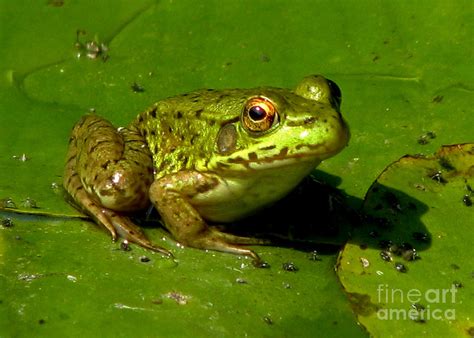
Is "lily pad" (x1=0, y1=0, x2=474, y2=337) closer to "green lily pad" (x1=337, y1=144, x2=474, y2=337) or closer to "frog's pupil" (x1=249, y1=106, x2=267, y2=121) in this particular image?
"green lily pad" (x1=337, y1=144, x2=474, y2=337)

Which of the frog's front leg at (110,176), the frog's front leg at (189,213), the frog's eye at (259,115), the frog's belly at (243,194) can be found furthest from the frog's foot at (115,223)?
the frog's eye at (259,115)

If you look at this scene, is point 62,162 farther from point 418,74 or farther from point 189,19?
point 418,74

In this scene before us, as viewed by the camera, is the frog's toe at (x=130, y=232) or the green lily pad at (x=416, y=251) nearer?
the green lily pad at (x=416, y=251)

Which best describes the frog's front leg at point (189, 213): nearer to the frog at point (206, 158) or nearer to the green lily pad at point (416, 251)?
the frog at point (206, 158)

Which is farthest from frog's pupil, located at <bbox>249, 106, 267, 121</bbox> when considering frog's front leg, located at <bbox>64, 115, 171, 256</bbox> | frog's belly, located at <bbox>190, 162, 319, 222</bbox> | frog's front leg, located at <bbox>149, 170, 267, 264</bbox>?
frog's front leg, located at <bbox>64, 115, 171, 256</bbox>

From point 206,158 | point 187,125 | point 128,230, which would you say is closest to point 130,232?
point 128,230

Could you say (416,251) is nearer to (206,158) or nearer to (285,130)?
(285,130)

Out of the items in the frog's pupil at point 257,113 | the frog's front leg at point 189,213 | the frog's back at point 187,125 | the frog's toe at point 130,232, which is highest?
the frog's pupil at point 257,113

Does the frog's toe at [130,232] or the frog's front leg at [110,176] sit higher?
the frog's front leg at [110,176]
